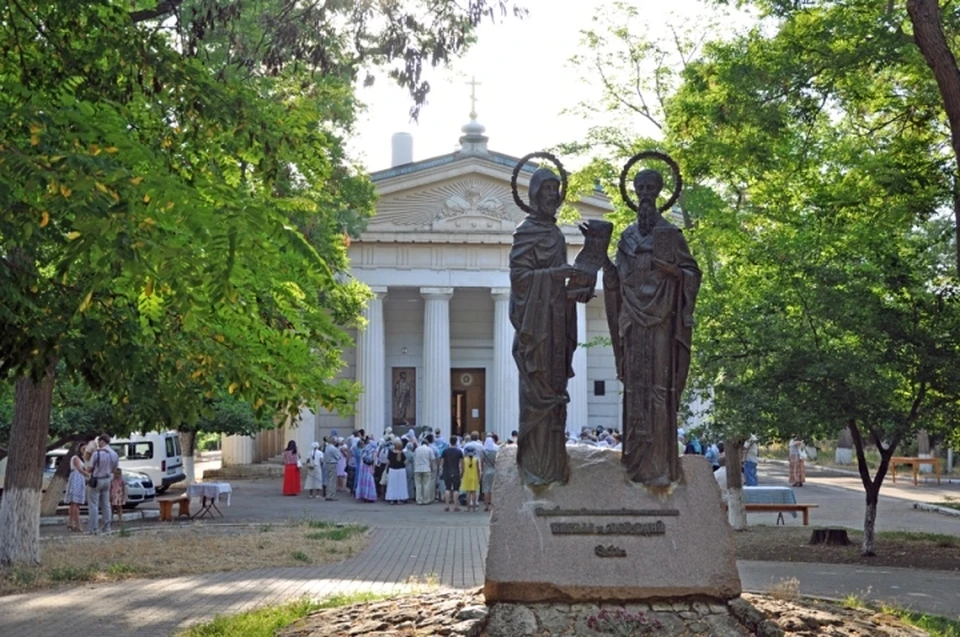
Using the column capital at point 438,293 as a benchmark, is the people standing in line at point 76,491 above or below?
below

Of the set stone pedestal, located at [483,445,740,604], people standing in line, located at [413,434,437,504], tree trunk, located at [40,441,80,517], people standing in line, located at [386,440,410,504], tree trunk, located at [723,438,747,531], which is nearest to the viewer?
stone pedestal, located at [483,445,740,604]

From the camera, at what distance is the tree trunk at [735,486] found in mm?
20656

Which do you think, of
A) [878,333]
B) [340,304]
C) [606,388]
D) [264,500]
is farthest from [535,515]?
[606,388]

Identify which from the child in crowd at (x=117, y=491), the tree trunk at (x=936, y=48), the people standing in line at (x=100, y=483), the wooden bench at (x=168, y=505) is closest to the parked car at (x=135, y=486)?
the wooden bench at (x=168, y=505)

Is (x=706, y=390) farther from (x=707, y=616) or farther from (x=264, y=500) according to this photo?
(x=264, y=500)

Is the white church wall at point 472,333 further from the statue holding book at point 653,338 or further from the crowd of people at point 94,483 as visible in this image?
the statue holding book at point 653,338

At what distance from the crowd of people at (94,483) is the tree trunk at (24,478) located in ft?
17.3

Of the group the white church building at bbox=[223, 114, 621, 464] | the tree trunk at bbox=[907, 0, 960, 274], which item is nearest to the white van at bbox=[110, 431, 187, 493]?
the white church building at bbox=[223, 114, 621, 464]

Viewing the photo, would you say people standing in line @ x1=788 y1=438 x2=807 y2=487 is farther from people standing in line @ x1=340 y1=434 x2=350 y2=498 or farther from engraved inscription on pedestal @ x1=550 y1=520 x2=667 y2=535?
engraved inscription on pedestal @ x1=550 y1=520 x2=667 y2=535

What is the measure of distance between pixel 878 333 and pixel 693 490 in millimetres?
7626

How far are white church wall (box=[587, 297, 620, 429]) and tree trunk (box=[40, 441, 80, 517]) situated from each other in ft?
83.1

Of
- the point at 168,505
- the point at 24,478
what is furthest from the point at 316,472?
the point at 24,478

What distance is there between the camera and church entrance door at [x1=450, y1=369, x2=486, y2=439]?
47969 millimetres

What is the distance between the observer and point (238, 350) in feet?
32.5
